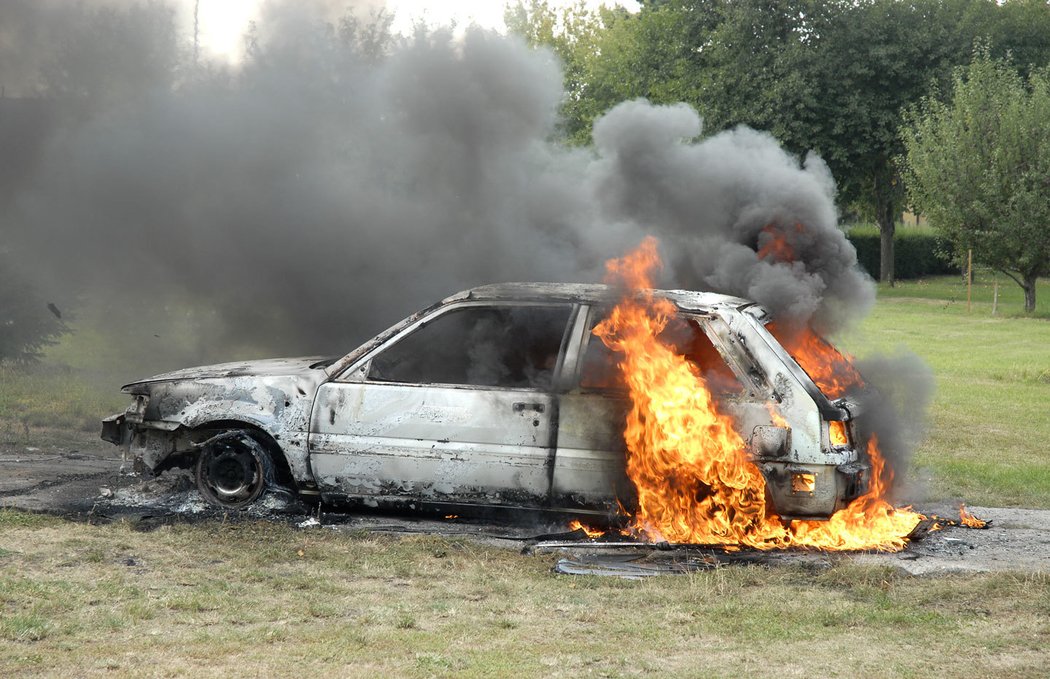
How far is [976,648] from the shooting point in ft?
15.5

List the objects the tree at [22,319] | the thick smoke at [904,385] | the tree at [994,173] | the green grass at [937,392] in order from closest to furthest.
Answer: the thick smoke at [904,385] → the green grass at [937,392] → the tree at [22,319] → the tree at [994,173]

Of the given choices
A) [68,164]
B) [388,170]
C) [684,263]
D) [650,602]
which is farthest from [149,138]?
[650,602]

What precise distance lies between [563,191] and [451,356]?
10.6ft

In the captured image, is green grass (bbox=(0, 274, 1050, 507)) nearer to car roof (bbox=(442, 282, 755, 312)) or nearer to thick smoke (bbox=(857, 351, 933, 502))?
thick smoke (bbox=(857, 351, 933, 502))

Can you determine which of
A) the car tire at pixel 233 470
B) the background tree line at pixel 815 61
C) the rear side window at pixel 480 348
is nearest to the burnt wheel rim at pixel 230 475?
the car tire at pixel 233 470

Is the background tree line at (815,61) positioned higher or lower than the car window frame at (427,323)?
higher

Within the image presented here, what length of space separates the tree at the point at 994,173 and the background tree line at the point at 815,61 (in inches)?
228

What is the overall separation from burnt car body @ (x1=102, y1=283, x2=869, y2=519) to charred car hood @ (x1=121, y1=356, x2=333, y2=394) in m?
0.02

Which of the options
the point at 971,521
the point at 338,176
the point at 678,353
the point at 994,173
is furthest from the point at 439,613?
the point at 994,173

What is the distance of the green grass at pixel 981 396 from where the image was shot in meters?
8.98

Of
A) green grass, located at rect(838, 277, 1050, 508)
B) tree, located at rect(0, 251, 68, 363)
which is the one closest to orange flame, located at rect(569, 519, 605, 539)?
green grass, located at rect(838, 277, 1050, 508)

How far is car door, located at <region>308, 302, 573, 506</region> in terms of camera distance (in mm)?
6516

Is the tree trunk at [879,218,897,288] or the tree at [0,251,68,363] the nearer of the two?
the tree at [0,251,68,363]

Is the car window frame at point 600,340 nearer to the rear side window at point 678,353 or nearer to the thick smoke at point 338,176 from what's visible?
the rear side window at point 678,353
